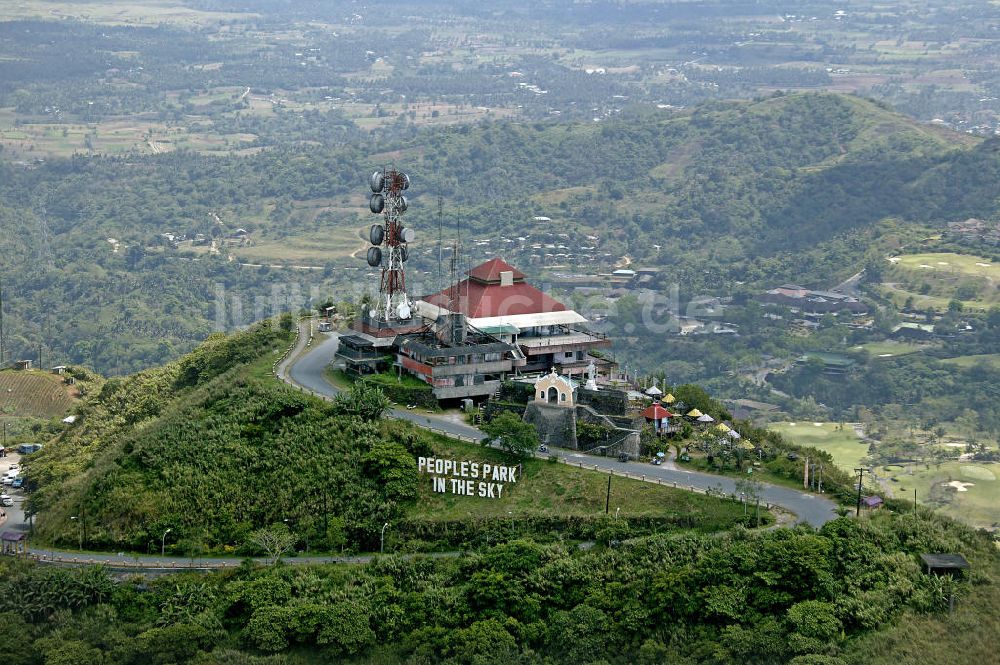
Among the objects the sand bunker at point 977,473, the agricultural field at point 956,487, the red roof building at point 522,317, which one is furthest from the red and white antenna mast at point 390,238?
the sand bunker at point 977,473

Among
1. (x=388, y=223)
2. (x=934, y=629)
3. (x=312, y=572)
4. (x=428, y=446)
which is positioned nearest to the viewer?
(x=934, y=629)

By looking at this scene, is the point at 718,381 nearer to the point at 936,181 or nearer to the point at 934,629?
the point at 936,181

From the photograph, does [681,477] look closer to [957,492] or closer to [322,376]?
[322,376]

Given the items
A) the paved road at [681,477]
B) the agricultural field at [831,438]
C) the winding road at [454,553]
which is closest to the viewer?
the winding road at [454,553]

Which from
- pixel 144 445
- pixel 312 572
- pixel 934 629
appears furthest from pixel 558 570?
pixel 144 445

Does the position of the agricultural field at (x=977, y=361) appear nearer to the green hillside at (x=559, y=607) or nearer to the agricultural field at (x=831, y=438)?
the agricultural field at (x=831, y=438)

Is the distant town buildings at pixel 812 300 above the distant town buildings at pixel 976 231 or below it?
below
